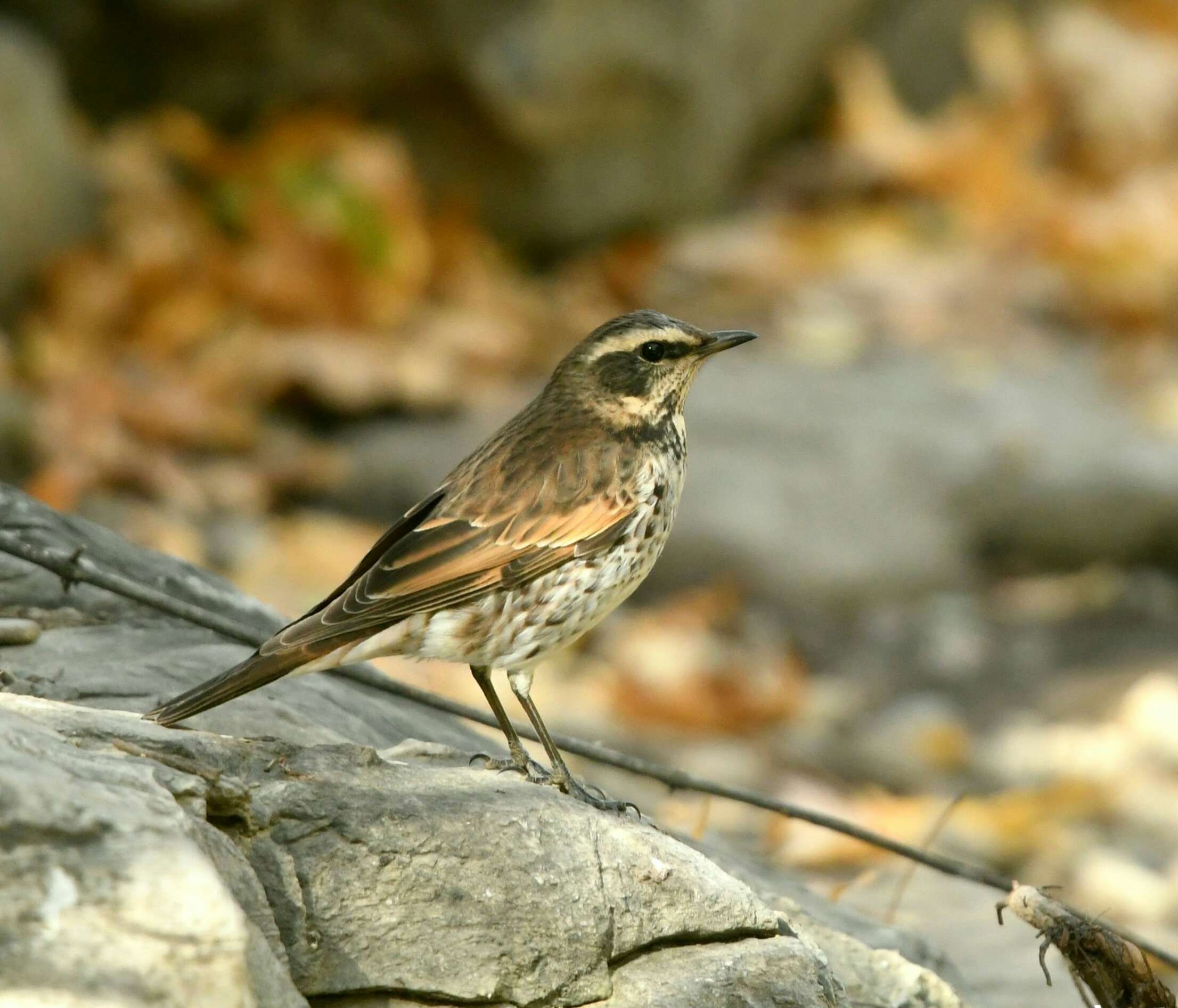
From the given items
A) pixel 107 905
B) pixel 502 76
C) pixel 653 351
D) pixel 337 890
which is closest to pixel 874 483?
pixel 502 76

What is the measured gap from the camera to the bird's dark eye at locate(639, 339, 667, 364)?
5203 millimetres

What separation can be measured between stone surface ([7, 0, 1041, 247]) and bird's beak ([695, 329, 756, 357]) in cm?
526

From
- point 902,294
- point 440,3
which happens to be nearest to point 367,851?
point 440,3

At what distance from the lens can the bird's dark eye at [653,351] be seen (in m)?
5.20

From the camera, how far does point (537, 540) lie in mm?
4719

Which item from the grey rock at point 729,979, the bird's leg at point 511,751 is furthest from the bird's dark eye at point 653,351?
the grey rock at point 729,979

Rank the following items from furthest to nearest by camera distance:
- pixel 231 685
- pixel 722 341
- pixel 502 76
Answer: pixel 502 76 → pixel 722 341 → pixel 231 685

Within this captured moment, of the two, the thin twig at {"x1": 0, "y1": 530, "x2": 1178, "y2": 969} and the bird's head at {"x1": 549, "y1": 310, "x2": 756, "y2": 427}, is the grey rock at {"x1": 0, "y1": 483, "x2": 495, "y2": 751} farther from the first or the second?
the bird's head at {"x1": 549, "y1": 310, "x2": 756, "y2": 427}

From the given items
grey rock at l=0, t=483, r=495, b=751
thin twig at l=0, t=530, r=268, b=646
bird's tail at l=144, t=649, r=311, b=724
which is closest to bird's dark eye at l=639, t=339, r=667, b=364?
grey rock at l=0, t=483, r=495, b=751

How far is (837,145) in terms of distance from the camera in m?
12.8

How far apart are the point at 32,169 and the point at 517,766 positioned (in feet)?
20.8

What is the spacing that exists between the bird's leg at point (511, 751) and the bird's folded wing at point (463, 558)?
285mm

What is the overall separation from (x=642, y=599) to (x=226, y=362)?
2.46 meters

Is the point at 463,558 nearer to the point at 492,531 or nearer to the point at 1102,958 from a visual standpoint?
the point at 492,531
